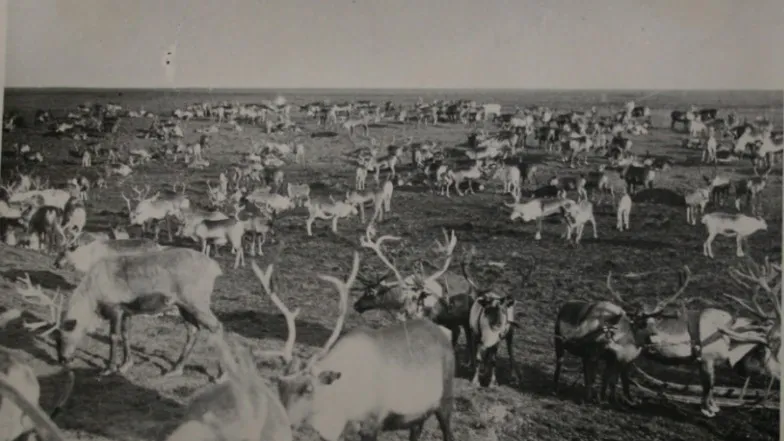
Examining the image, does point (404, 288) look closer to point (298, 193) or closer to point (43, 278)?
point (298, 193)

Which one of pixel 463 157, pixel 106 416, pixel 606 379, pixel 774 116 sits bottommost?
pixel 106 416

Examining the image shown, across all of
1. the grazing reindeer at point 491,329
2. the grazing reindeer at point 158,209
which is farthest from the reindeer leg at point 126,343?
the grazing reindeer at point 491,329

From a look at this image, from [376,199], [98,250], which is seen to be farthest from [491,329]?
[98,250]

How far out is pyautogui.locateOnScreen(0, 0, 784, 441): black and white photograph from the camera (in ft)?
11.6

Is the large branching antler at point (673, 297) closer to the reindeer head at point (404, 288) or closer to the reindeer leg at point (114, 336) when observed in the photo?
the reindeer head at point (404, 288)

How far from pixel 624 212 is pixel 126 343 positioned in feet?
8.14

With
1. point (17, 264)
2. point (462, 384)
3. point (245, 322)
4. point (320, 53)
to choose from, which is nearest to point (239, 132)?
point (320, 53)

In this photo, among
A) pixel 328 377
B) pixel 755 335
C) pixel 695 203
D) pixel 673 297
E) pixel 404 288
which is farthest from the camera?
pixel 404 288

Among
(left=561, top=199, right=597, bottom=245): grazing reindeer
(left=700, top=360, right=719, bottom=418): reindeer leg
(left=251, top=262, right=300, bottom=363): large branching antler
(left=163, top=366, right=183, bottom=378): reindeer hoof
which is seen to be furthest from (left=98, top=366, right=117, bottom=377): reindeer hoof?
(left=700, top=360, right=719, bottom=418): reindeer leg

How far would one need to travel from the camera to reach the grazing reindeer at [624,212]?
12.4ft

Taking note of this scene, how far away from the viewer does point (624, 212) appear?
3811mm

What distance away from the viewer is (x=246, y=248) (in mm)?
4098

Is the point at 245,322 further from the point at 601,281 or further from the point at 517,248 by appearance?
the point at 601,281

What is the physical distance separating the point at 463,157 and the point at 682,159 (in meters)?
1.03
